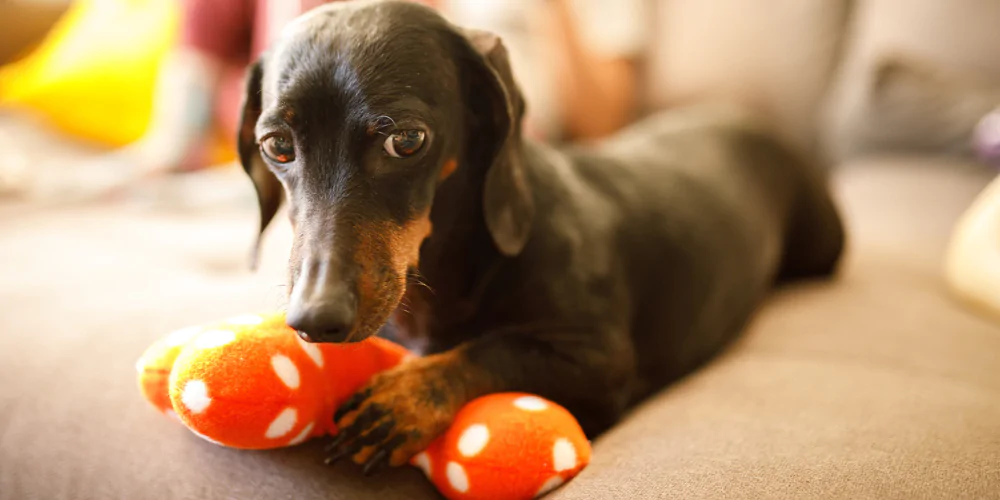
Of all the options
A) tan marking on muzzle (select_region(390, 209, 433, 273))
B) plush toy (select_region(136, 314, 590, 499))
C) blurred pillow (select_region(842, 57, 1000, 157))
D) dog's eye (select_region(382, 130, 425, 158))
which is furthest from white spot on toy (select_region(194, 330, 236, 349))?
blurred pillow (select_region(842, 57, 1000, 157))

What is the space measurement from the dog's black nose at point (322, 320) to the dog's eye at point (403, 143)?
0.28 metres

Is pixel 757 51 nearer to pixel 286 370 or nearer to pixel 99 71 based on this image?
pixel 286 370

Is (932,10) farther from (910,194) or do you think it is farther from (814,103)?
(910,194)

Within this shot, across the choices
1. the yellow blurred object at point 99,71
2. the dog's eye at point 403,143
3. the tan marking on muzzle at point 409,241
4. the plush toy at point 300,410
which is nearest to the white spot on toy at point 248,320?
the plush toy at point 300,410

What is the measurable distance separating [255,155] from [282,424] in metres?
0.62

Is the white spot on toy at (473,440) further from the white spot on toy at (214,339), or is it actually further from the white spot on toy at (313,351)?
the white spot on toy at (214,339)

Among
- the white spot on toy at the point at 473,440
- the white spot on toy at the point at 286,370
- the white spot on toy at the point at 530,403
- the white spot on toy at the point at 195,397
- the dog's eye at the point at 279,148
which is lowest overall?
the white spot on toy at the point at 473,440

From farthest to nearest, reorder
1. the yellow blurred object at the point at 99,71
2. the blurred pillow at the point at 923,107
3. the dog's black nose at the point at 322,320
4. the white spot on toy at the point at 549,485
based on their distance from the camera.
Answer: the yellow blurred object at the point at 99,71, the blurred pillow at the point at 923,107, the white spot on toy at the point at 549,485, the dog's black nose at the point at 322,320

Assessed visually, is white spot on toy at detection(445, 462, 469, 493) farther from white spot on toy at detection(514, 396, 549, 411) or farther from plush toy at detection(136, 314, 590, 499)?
white spot on toy at detection(514, 396, 549, 411)

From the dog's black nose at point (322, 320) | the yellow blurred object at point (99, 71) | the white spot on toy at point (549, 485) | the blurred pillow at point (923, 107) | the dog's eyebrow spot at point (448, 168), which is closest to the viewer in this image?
the dog's black nose at point (322, 320)

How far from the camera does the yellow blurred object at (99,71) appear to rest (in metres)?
2.88

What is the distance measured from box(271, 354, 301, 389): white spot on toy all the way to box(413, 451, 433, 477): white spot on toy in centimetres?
22

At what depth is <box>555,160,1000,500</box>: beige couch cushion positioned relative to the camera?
994 millimetres

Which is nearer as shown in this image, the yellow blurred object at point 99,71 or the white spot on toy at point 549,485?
the white spot on toy at point 549,485
